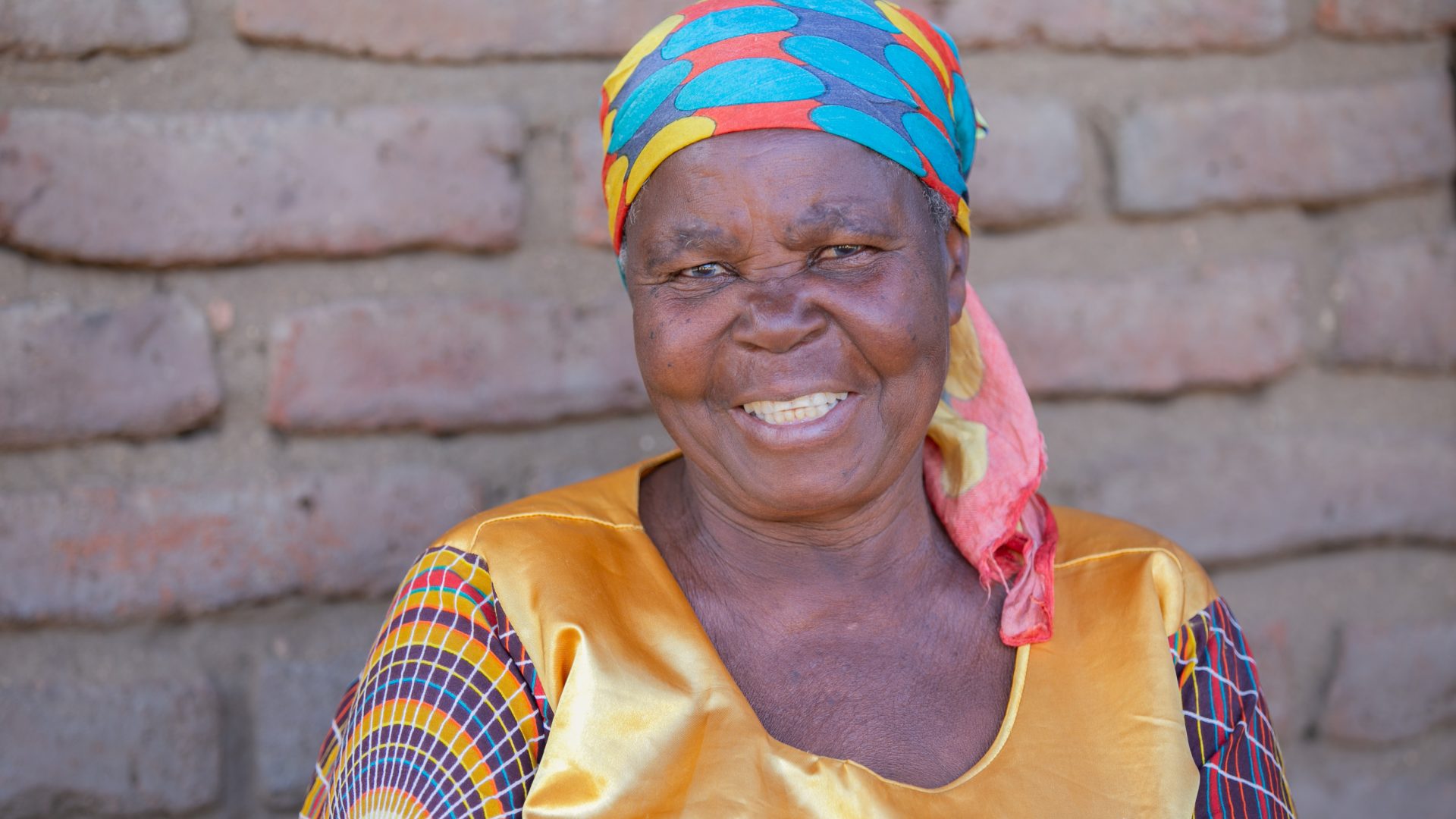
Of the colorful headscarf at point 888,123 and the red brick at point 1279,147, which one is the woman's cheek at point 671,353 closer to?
the colorful headscarf at point 888,123

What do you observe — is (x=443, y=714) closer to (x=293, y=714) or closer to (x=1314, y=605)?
(x=293, y=714)

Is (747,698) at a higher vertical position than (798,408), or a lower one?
lower

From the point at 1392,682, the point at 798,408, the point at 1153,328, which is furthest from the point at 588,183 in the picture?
the point at 1392,682

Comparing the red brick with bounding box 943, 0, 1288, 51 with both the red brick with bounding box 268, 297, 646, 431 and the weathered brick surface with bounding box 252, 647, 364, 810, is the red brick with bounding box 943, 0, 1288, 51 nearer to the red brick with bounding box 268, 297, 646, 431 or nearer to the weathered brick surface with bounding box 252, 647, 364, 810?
the red brick with bounding box 268, 297, 646, 431

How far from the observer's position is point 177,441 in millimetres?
1711

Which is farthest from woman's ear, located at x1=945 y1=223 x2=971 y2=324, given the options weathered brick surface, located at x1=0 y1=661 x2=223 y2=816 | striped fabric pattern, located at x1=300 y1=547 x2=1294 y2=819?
weathered brick surface, located at x1=0 y1=661 x2=223 y2=816

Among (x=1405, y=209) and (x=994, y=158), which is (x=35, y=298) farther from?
(x=1405, y=209)

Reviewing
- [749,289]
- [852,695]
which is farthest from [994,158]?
[852,695]

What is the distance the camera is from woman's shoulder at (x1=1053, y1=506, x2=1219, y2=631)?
153 centimetres

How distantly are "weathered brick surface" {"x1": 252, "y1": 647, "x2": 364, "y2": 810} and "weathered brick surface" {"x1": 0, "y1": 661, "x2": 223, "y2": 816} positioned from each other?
6cm

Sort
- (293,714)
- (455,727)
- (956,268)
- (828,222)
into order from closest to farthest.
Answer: (455,727) → (828,222) → (956,268) → (293,714)

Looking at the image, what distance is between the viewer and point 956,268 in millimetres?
1623

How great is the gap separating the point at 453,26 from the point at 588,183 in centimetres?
28

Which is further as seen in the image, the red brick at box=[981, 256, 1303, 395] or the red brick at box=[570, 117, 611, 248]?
the red brick at box=[981, 256, 1303, 395]
